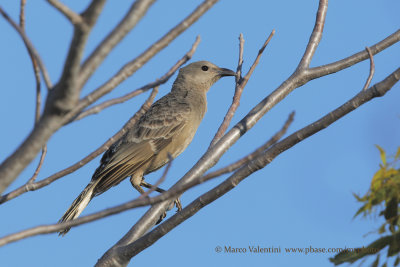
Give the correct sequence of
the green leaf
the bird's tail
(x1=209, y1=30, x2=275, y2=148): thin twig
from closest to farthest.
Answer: the green leaf
(x1=209, y1=30, x2=275, y2=148): thin twig
the bird's tail

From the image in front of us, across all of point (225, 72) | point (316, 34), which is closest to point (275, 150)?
point (316, 34)

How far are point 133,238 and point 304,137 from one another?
2431 millimetres

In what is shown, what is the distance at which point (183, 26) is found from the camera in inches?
114

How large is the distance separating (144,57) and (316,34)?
382 cm

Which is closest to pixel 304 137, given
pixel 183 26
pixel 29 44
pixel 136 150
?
pixel 183 26

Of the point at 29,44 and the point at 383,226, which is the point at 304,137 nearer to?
the point at 383,226

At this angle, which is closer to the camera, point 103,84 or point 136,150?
point 103,84

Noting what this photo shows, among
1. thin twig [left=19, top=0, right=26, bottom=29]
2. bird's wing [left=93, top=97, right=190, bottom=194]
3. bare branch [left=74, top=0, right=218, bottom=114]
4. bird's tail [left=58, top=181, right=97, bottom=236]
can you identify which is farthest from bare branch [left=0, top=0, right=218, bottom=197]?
bird's wing [left=93, top=97, right=190, bottom=194]

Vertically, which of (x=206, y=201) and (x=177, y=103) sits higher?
(x=177, y=103)

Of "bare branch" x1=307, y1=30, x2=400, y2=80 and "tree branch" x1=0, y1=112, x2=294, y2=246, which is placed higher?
"bare branch" x1=307, y1=30, x2=400, y2=80

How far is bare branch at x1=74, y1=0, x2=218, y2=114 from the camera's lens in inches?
108

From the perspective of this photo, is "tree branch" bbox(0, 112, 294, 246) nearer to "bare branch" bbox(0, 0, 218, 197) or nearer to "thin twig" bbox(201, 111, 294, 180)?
"thin twig" bbox(201, 111, 294, 180)

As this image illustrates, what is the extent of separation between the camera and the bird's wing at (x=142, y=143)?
8.09 m

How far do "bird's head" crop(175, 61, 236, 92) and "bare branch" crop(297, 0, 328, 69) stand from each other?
390cm
